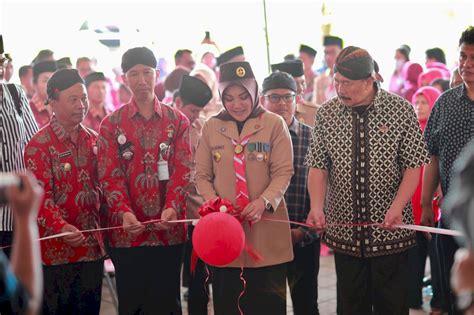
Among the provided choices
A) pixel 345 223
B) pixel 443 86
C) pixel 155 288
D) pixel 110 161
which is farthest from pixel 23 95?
pixel 443 86

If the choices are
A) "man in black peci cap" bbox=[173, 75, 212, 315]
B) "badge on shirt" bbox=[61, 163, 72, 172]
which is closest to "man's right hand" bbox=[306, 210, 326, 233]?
"man in black peci cap" bbox=[173, 75, 212, 315]

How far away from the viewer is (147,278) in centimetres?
423

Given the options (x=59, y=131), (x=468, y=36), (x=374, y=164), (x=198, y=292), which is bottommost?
(x=198, y=292)

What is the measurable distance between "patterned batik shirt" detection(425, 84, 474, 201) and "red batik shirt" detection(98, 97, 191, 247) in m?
1.47

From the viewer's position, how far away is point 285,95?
15.4 ft

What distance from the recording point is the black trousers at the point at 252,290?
414 centimetres

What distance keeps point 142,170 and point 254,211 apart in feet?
2.28

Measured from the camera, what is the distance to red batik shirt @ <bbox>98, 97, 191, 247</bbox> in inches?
163

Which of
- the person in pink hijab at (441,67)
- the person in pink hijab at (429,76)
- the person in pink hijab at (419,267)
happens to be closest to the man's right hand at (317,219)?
the person in pink hijab at (419,267)

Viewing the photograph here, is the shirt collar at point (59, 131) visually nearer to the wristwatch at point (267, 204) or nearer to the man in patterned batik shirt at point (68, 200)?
the man in patterned batik shirt at point (68, 200)

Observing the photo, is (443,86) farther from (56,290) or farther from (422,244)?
(56,290)

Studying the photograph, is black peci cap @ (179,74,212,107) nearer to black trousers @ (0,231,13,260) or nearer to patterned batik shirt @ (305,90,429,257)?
patterned batik shirt @ (305,90,429,257)

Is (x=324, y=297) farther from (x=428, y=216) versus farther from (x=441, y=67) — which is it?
(x=441, y=67)

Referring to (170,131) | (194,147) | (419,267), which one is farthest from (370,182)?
(419,267)
